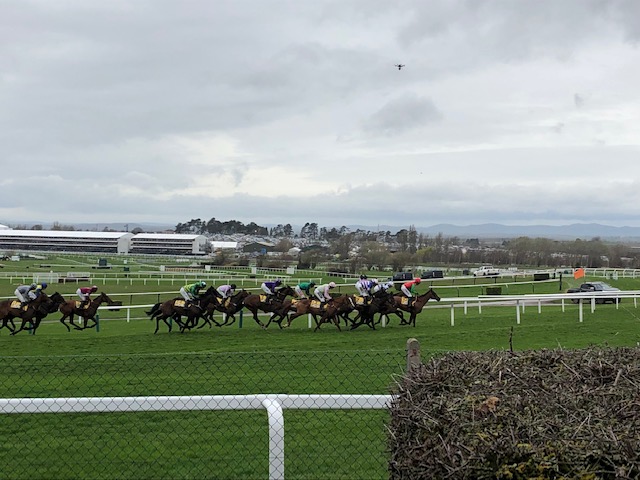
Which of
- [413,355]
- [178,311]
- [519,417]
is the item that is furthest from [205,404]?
[178,311]

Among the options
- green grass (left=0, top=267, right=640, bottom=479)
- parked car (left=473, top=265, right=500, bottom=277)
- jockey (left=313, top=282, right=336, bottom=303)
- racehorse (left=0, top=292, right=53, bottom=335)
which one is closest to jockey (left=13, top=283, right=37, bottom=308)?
racehorse (left=0, top=292, right=53, bottom=335)

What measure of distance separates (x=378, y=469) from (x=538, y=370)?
1568 mm

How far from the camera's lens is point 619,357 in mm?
3930

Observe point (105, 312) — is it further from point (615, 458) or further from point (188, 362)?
point (615, 458)

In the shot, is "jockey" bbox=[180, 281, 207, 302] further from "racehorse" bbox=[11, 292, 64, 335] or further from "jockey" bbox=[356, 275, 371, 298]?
"jockey" bbox=[356, 275, 371, 298]

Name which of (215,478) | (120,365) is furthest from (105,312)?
(215,478)

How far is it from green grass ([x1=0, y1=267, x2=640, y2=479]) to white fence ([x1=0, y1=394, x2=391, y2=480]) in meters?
0.29

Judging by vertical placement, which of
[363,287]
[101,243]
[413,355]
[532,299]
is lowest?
[532,299]

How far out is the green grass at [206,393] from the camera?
197 inches

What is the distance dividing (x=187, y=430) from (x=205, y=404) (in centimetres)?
207

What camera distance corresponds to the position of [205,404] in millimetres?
3924

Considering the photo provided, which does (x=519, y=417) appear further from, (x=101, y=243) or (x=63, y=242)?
(x=63, y=242)

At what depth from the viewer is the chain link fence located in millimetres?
4828

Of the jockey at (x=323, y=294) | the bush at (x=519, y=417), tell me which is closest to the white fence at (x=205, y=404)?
the bush at (x=519, y=417)
